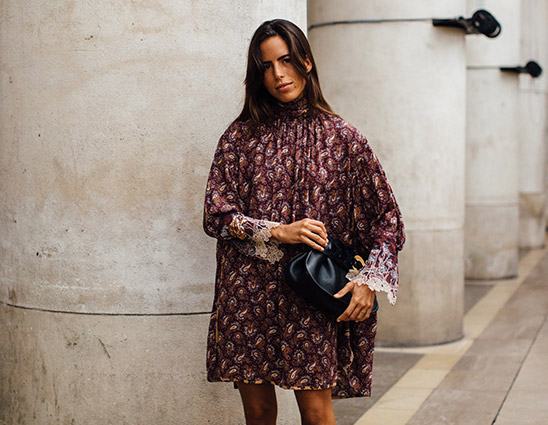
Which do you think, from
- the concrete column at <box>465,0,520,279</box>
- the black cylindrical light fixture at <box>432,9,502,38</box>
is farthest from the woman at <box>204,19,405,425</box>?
the concrete column at <box>465,0,520,279</box>

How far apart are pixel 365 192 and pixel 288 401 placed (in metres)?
1.57

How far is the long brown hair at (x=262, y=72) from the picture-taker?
11.0 ft

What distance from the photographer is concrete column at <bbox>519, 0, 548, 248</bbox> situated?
617 inches

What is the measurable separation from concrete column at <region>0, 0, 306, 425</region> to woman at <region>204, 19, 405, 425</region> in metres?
0.76

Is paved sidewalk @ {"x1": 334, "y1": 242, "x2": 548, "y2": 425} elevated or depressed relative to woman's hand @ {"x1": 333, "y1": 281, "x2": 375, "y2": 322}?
depressed

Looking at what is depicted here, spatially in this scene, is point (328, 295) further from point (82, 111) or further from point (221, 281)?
point (82, 111)

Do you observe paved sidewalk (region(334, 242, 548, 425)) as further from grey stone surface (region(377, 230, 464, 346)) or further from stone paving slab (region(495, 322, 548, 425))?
grey stone surface (region(377, 230, 464, 346))

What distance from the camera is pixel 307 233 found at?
323cm

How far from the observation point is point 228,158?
138 inches

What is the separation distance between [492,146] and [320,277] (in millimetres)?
9175

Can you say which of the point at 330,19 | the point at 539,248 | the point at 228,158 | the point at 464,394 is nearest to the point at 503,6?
the point at 330,19

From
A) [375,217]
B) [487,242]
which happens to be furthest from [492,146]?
[375,217]

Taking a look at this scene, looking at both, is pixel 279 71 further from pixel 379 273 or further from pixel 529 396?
pixel 529 396

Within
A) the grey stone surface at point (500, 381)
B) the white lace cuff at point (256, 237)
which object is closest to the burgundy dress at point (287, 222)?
the white lace cuff at point (256, 237)
